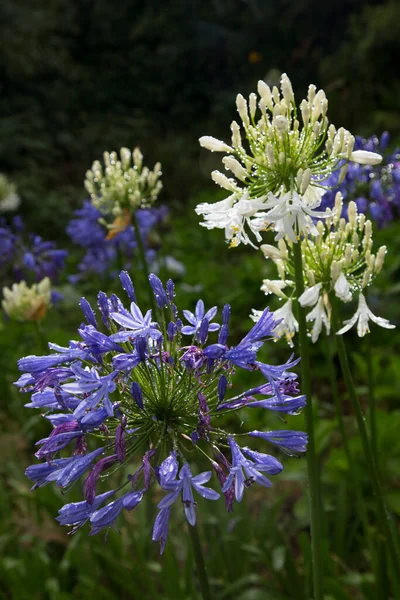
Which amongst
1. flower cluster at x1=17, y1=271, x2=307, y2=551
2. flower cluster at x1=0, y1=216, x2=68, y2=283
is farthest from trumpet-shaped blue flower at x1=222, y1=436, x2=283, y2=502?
flower cluster at x1=0, y1=216, x2=68, y2=283

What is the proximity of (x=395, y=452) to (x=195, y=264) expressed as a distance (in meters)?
5.56

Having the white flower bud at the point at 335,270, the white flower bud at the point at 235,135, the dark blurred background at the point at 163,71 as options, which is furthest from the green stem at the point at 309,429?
the dark blurred background at the point at 163,71

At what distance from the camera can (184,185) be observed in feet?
48.8

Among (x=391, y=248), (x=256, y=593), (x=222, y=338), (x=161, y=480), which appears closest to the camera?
(x=161, y=480)

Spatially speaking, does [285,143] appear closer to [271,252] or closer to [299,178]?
[299,178]

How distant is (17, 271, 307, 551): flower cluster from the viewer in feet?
4.03

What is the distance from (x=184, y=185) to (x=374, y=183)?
12169 mm

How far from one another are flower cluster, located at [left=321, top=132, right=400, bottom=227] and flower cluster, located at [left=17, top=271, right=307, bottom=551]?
1643mm

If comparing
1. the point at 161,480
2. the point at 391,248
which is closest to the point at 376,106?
the point at 391,248

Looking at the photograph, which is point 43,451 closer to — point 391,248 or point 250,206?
point 250,206

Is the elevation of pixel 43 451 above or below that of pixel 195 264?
below

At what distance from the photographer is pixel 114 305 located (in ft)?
4.70

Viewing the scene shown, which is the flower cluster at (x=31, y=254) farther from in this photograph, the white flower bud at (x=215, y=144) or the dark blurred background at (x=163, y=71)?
the dark blurred background at (x=163, y=71)

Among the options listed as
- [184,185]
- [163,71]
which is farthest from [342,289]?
[163,71]
